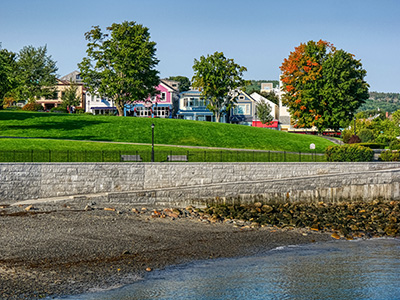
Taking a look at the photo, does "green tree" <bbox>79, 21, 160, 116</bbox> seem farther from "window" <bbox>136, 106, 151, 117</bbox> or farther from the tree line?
"window" <bbox>136, 106, 151, 117</bbox>

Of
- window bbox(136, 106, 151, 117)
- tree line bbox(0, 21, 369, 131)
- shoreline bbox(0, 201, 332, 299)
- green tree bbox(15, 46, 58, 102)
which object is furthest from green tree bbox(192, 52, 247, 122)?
shoreline bbox(0, 201, 332, 299)

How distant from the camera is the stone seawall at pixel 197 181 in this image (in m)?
27.9

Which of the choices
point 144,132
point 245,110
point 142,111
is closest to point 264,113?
point 245,110

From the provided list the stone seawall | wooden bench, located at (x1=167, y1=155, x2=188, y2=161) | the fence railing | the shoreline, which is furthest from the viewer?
wooden bench, located at (x1=167, y1=155, x2=188, y2=161)

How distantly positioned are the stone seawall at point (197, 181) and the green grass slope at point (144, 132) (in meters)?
20.0

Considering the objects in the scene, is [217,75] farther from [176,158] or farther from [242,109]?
[176,158]

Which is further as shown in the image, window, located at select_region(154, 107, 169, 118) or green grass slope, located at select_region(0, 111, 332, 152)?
window, located at select_region(154, 107, 169, 118)

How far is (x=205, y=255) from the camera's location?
2067 cm

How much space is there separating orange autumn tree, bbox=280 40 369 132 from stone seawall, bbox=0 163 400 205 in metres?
34.9

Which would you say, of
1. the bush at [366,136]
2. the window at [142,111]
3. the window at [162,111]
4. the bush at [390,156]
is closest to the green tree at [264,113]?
the window at [162,111]

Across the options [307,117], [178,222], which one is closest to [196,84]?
[307,117]

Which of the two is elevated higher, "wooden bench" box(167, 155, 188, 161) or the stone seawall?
"wooden bench" box(167, 155, 188, 161)

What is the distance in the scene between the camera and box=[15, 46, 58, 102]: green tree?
304ft

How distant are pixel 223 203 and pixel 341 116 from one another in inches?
1765
